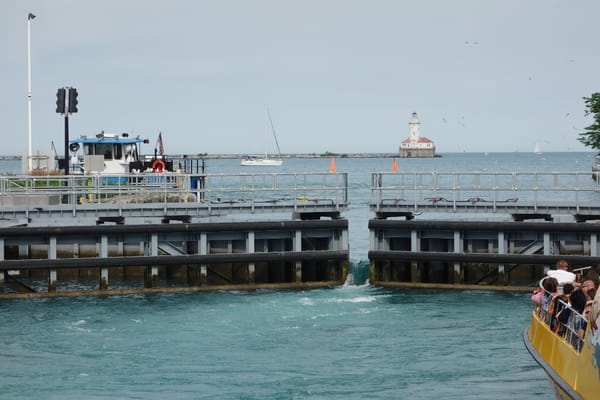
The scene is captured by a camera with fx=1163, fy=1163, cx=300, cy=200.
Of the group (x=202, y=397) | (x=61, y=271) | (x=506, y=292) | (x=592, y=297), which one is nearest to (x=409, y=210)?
(x=506, y=292)

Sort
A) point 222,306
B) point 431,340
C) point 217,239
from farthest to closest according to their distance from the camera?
1. point 217,239
2. point 222,306
3. point 431,340

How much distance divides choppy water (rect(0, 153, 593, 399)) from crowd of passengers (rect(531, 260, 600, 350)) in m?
2.88

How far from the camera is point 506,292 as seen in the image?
1316 inches

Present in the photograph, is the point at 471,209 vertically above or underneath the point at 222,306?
above

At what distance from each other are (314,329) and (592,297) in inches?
452

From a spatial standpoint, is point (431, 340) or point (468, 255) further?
point (468, 255)

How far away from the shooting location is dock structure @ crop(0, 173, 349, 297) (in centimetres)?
3328

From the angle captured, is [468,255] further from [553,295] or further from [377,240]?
[553,295]

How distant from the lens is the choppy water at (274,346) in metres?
22.7

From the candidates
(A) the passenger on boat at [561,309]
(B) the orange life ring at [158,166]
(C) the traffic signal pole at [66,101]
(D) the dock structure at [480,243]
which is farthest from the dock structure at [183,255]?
(A) the passenger on boat at [561,309]

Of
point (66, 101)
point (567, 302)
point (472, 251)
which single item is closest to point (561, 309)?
point (567, 302)

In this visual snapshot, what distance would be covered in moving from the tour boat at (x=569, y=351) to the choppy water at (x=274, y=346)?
2565 millimetres

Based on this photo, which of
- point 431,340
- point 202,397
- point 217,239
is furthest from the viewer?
point 217,239

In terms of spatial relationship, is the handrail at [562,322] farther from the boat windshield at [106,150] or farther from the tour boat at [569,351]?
the boat windshield at [106,150]
